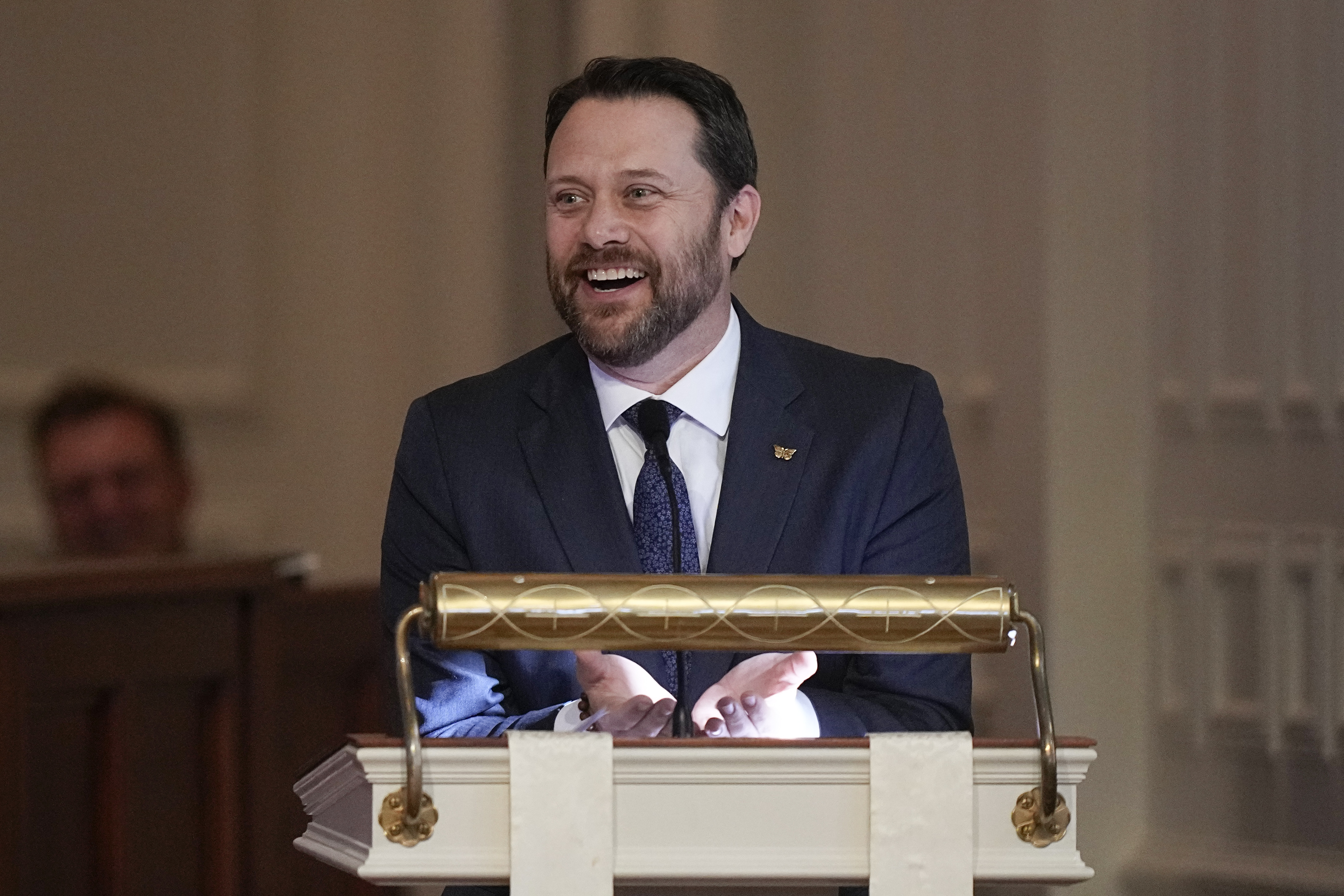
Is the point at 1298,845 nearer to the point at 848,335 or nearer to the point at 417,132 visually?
the point at 848,335

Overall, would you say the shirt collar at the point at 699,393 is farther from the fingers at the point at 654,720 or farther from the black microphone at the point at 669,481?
the fingers at the point at 654,720

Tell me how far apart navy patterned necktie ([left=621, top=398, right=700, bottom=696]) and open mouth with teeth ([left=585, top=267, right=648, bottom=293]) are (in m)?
0.13

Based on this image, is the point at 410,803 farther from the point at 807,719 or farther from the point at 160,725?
the point at 160,725

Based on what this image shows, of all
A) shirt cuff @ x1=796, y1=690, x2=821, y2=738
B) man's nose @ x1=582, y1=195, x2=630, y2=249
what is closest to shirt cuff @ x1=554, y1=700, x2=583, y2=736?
shirt cuff @ x1=796, y1=690, x2=821, y2=738

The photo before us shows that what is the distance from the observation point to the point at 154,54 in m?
5.98

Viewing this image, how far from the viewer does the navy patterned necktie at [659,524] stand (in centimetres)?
190

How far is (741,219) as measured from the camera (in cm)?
209

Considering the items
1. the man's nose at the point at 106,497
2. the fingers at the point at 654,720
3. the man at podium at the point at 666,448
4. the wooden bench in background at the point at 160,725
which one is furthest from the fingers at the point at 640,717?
the man's nose at the point at 106,497

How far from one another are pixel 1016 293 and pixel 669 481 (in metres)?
2.85

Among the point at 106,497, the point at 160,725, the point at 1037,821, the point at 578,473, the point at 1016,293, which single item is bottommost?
the point at 160,725

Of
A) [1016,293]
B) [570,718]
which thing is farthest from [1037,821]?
[1016,293]

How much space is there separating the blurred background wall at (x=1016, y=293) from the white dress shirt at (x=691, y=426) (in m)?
2.29

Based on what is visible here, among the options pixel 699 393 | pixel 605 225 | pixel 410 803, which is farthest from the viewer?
pixel 699 393

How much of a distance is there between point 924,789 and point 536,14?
14.4ft
